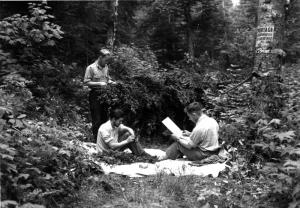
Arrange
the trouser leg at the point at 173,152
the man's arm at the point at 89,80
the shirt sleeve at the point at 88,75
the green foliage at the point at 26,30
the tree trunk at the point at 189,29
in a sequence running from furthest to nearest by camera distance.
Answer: the tree trunk at the point at 189,29
the shirt sleeve at the point at 88,75
the man's arm at the point at 89,80
the green foliage at the point at 26,30
the trouser leg at the point at 173,152

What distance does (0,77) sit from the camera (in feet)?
28.6

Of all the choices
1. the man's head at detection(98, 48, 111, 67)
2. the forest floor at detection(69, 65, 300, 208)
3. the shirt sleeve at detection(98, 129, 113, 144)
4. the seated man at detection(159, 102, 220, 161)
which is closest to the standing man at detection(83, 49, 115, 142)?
the man's head at detection(98, 48, 111, 67)

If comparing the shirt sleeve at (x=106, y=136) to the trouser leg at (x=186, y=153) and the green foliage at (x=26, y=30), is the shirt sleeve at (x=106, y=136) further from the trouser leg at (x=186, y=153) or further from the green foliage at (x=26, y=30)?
the green foliage at (x=26, y=30)

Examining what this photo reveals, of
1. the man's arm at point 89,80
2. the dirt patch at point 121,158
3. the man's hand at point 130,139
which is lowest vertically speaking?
the dirt patch at point 121,158

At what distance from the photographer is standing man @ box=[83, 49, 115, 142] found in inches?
354

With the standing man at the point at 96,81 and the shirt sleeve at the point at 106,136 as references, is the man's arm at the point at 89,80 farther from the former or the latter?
Result: the shirt sleeve at the point at 106,136

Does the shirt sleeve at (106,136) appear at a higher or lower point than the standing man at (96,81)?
lower

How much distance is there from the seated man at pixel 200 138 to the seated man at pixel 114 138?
889mm

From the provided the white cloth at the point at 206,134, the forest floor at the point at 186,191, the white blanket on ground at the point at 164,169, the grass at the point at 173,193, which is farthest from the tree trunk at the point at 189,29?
the grass at the point at 173,193

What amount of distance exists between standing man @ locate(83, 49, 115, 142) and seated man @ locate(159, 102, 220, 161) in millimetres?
2298

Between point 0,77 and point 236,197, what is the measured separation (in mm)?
5822

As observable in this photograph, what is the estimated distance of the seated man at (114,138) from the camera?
309 inches

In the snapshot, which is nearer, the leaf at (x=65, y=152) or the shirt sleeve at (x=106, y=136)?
the leaf at (x=65, y=152)

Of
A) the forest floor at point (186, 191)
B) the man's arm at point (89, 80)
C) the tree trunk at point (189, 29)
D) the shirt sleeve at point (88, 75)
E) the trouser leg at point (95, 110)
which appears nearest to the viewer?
the forest floor at point (186, 191)
